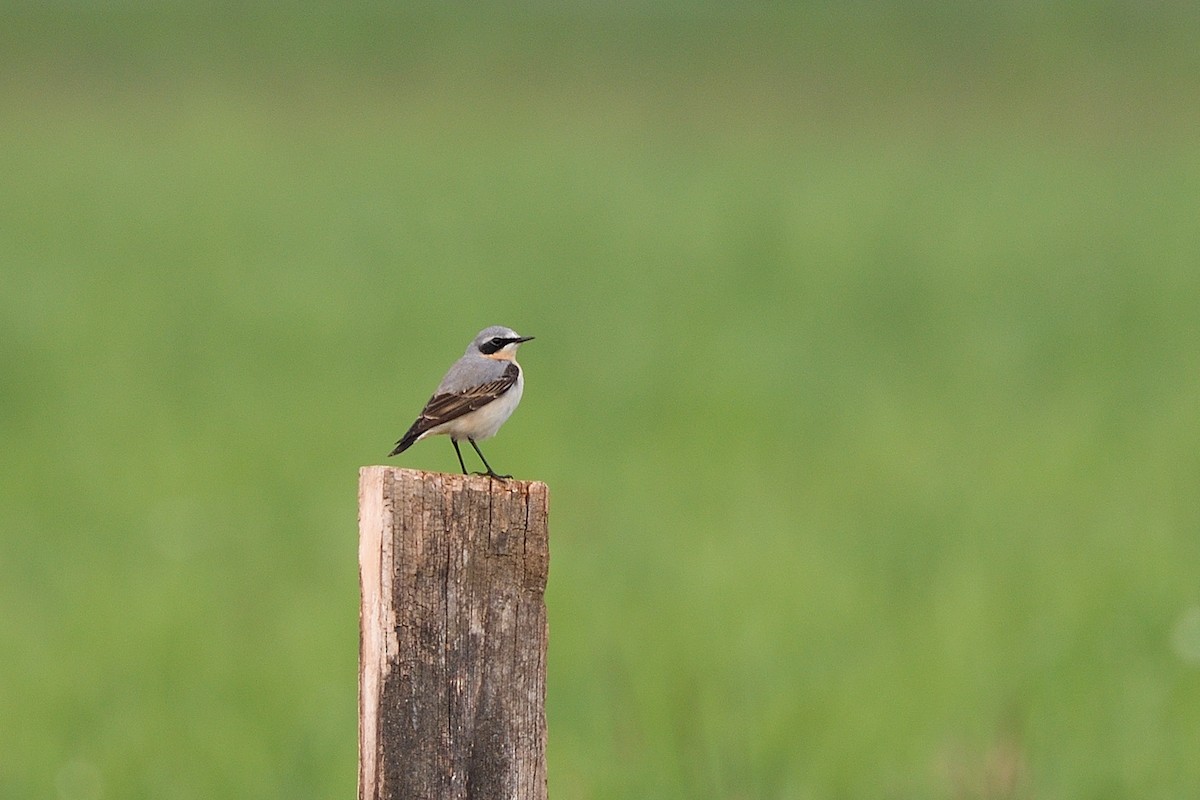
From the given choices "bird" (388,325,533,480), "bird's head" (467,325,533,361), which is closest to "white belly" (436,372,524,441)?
"bird" (388,325,533,480)

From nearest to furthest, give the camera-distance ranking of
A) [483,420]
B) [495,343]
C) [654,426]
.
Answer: [483,420] < [495,343] < [654,426]

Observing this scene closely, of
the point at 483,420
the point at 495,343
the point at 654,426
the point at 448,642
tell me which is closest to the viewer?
the point at 448,642

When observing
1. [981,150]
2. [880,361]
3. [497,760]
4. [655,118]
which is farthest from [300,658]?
[655,118]

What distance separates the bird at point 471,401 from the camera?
6.98m

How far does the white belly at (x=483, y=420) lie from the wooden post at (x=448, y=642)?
234 cm

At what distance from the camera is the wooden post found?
4.53m

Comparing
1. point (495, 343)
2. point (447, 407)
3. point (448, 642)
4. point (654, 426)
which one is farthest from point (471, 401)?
point (654, 426)

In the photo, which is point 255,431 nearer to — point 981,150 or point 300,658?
point 300,658

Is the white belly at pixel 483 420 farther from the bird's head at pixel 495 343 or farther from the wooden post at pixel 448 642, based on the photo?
the wooden post at pixel 448 642

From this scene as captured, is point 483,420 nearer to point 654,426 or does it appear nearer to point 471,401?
point 471,401

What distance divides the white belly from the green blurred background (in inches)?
105

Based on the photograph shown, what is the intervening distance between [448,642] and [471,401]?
2.50 meters

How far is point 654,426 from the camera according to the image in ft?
56.2

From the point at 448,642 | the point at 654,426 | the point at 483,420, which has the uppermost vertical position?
the point at 654,426
